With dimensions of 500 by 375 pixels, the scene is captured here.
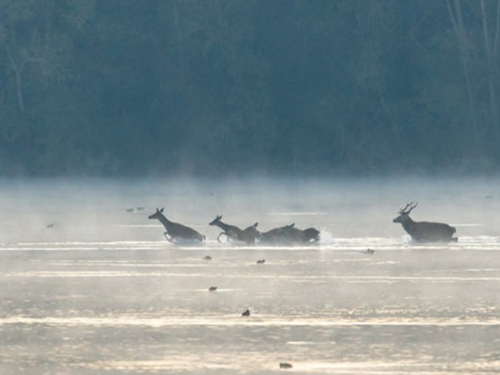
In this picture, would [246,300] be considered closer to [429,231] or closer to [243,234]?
[243,234]

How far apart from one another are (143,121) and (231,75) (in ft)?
15.3

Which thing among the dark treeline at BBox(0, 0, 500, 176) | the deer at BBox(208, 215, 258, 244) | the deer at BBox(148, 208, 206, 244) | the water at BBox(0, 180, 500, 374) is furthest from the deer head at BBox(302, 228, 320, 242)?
the dark treeline at BBox(0, 0, 500, 176)

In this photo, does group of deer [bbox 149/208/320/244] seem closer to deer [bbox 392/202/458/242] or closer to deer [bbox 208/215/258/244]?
deer [bbox 208/215/258/244]

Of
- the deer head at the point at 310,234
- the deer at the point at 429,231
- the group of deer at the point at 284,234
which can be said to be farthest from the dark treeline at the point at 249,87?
the deer head at the point at 310,234

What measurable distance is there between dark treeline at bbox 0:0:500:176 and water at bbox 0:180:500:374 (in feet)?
113

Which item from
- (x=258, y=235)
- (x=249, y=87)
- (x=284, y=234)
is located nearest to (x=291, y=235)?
(x=284, y=234)

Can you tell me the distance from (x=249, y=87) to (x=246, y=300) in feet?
181

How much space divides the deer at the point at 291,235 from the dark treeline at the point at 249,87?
43.5 m

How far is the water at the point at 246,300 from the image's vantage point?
13891mm

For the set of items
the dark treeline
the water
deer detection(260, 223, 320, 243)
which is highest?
the dark treeline

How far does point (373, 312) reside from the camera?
1742cm

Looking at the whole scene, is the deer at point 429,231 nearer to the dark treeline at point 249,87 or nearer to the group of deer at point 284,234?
the group of deer at point 284,234

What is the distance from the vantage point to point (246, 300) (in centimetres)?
1877

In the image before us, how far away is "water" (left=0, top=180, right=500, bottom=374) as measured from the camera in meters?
13.9
